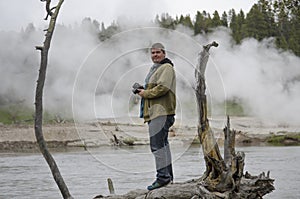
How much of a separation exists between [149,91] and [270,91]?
40.8 meters

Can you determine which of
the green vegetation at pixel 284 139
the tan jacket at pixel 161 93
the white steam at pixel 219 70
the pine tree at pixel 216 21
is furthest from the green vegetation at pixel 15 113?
the tan jacket at pixel 161 93

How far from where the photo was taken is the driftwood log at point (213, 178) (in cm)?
748

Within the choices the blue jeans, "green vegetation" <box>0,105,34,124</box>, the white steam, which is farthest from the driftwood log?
"green vegetation" <box>0,105,34,124</box>

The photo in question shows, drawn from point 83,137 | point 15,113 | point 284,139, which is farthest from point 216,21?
point 83,137

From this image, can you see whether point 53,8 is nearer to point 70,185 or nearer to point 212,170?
point 212,170

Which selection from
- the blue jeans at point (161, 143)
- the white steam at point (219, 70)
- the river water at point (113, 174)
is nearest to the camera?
→ the blue jeans at point (161, 143)

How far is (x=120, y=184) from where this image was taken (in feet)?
43.4

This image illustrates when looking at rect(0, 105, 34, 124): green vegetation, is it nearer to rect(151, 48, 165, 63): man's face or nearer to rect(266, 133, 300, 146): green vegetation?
rect(266, 133, 300, 146): green vegetation

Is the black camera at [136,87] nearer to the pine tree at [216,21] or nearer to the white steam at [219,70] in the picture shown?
the white steam at [219,70]

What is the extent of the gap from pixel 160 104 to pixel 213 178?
46.1 inches

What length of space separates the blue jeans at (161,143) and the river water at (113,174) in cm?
170

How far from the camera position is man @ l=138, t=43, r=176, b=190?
7.63 meters

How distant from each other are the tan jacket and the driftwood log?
0.39 meters

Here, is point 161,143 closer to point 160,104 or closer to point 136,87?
point 160,104
